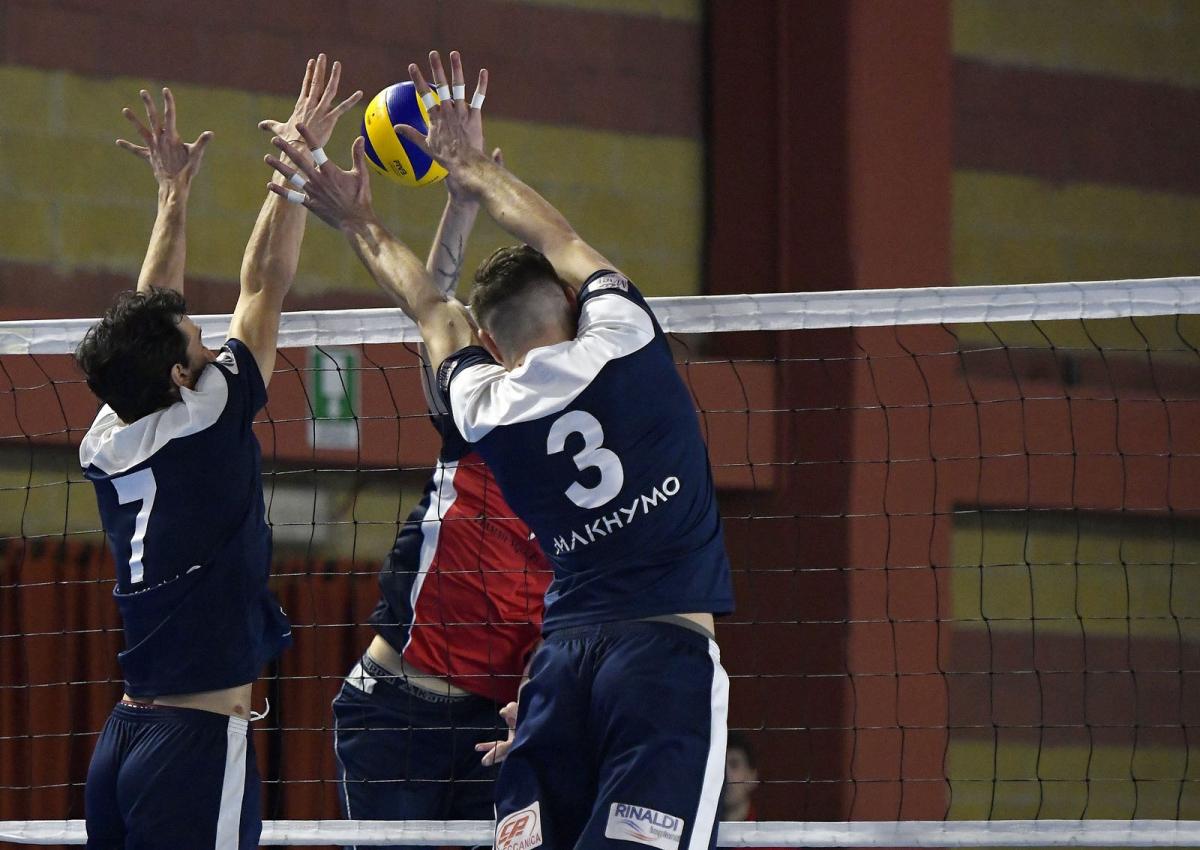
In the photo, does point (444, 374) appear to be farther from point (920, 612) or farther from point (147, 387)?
point (920, 612)

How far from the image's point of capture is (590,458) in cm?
364

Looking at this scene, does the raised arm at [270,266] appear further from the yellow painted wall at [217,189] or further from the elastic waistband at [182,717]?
the yellow painted wall at [217,189]

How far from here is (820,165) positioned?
9.11 m

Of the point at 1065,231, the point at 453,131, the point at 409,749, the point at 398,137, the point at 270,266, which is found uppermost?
the point at 1065,231

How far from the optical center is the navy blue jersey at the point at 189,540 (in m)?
4.28

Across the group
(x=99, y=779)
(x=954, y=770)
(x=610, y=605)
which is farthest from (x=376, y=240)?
(x=954, y=770)

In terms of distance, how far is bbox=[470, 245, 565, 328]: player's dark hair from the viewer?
3816mm

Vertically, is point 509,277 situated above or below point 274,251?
below

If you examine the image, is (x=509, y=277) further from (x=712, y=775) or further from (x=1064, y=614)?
(x=1064, y=614)

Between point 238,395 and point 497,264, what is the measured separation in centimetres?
94

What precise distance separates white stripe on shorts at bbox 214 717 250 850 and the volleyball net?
1.58 meters

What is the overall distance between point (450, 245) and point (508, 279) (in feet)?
3.73

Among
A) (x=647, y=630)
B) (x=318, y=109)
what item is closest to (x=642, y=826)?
(x=647, y=630)

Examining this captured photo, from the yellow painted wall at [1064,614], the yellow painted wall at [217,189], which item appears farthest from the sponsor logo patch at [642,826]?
the yellow painted wall at [1064,614]
